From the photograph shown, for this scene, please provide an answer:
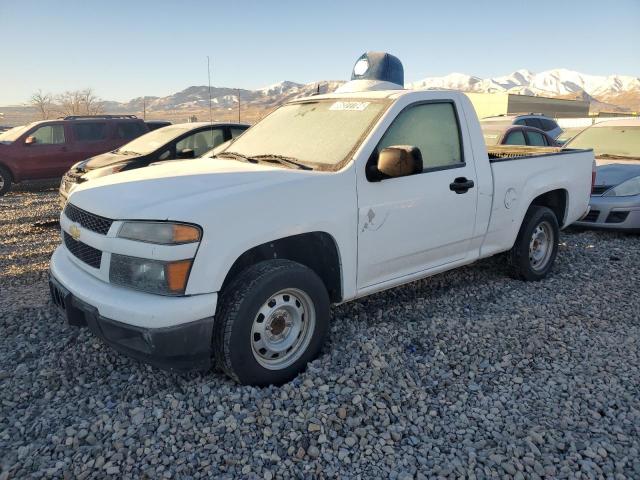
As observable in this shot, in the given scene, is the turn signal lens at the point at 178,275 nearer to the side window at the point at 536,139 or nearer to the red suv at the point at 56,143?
the side window at the point at 536,139

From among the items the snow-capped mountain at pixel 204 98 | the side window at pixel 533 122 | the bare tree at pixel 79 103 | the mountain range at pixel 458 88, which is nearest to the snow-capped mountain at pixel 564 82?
the mountain range at pixel 458 88

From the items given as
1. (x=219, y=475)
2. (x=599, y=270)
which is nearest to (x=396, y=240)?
(x=219, y=475)

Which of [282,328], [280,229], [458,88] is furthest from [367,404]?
[458,88]

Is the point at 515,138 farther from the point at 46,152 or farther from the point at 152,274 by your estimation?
the point at 46,152

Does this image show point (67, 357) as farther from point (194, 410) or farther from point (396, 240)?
point (396, 240)

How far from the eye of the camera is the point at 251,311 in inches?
110

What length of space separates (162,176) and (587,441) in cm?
292

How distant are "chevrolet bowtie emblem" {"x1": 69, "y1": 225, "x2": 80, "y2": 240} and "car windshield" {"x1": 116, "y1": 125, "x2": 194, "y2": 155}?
521 centimetres

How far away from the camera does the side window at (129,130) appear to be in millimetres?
12211

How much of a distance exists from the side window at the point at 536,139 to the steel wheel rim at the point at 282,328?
25.5 feet

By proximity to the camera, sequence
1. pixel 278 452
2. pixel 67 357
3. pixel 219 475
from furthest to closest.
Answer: pixel 67 357, pixel 278 452, pixel 219 475

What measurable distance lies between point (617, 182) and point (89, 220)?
686 centimetres

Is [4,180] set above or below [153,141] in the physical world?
below

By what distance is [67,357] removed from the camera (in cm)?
329
